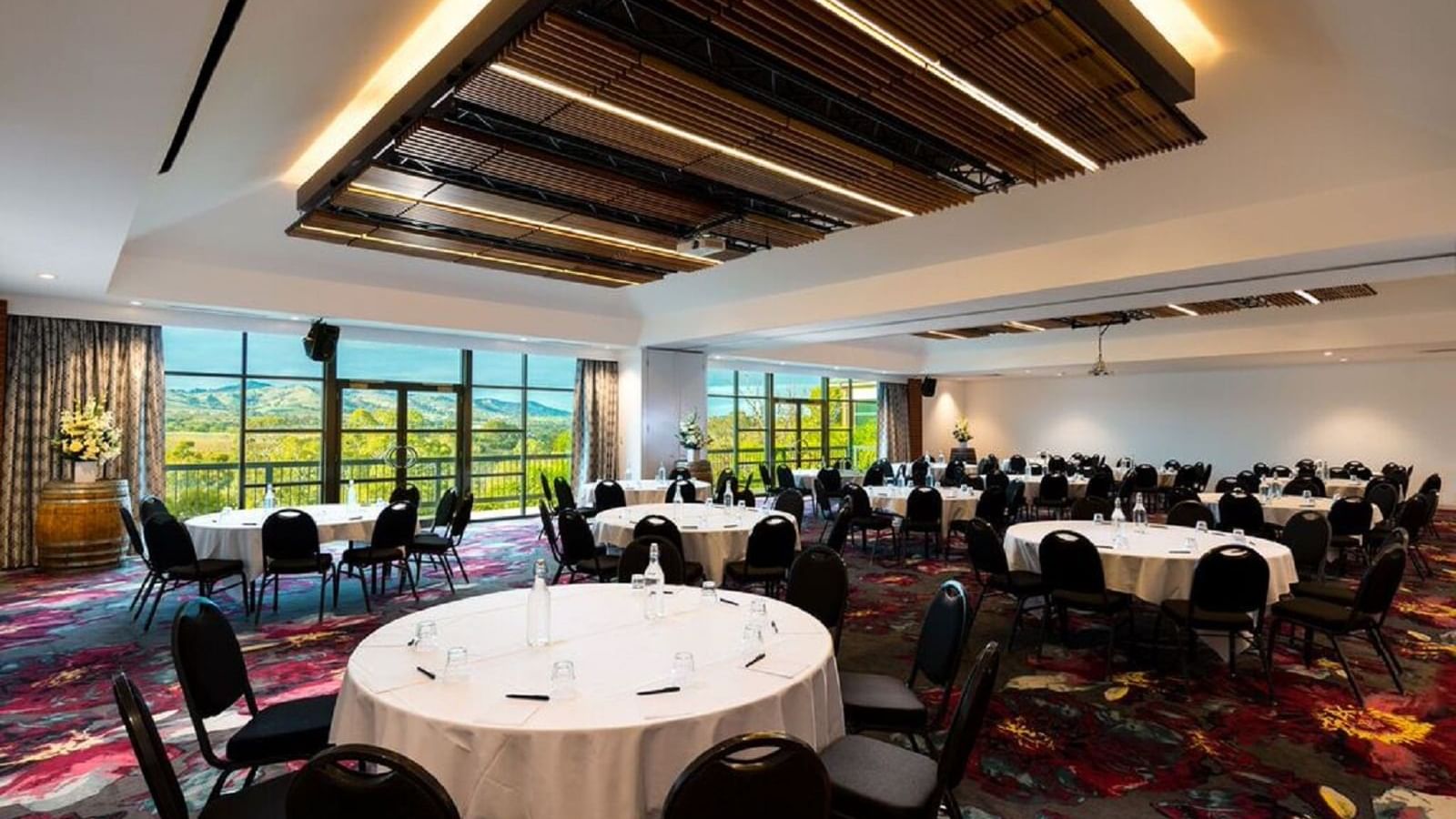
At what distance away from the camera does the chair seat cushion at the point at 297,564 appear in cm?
617

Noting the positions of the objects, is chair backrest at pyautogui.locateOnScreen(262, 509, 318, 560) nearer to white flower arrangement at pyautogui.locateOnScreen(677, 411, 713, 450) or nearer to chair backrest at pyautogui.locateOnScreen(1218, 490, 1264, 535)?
white flower arrangement at pyautogui.locateOnScreen(677, 411, 713, 450)

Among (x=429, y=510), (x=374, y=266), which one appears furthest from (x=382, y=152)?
(x=429, y=510)

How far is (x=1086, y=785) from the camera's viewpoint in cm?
347

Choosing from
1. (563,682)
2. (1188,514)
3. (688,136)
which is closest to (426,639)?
(563,682)

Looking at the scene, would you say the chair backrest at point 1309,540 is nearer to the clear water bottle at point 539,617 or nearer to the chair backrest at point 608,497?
the clear water bottle at point 539,617

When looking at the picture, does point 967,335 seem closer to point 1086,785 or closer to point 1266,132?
point 1266,132

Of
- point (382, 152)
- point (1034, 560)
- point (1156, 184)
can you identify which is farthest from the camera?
point (1156, 184)

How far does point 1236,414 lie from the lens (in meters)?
17.3

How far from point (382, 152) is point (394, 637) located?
3356 millimetres

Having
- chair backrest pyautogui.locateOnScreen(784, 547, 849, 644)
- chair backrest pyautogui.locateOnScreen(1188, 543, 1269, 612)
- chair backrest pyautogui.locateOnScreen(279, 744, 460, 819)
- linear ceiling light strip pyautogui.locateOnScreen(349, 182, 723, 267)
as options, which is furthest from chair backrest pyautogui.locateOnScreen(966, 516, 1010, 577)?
chair backrest pyautogui.locateOnScreen(279, 744, 460, 819)

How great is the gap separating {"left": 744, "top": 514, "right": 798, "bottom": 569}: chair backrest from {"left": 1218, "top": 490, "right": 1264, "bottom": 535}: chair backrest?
5280 millimetres

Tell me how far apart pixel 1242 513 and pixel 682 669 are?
26.1ft

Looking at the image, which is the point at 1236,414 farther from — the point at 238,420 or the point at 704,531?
the point at 238,420

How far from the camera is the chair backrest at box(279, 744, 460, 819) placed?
177cm
